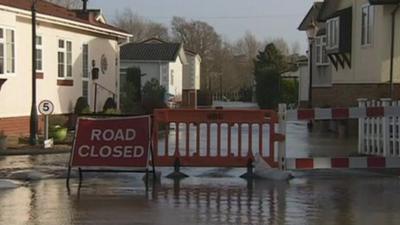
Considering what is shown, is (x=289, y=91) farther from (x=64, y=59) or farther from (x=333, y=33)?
(x=64, y=59)

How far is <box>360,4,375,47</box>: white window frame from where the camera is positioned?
30.1 meters

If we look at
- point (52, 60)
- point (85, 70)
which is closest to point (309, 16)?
point (85, 70)

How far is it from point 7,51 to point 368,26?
13.6 metres

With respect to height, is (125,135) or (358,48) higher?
(358,48)

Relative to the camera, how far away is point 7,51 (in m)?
25.2

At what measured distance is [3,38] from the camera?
24734mm

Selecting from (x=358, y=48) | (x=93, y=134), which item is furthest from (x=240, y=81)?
(x=93, y=134)

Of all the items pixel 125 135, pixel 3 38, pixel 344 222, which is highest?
pixel 3 38

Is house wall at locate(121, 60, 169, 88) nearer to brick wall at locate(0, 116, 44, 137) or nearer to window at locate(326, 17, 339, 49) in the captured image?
window at locate(326, 17, 339, 49)

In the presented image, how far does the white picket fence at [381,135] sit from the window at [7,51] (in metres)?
11.7

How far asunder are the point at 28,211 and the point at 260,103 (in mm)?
59042

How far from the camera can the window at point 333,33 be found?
114 ft

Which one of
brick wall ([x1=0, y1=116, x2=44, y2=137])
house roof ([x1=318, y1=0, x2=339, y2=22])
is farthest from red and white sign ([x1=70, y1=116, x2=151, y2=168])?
house roof ([x1=318, y1=0, x2=339, y2=22])

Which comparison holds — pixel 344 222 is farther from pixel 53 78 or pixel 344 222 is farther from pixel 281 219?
pixel 53 78
